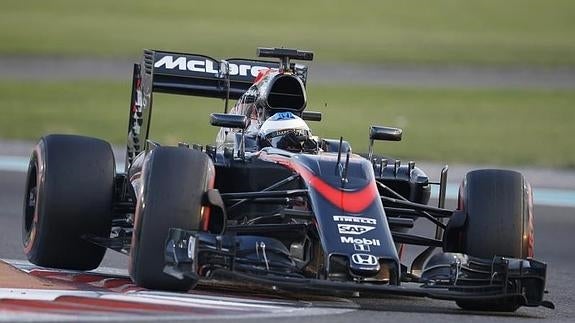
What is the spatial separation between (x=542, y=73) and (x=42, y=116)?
1798 cm

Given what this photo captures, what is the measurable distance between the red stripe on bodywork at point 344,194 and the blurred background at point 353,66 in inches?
193

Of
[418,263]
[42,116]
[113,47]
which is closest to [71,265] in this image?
[418,263]

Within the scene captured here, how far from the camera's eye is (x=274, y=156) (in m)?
10.5

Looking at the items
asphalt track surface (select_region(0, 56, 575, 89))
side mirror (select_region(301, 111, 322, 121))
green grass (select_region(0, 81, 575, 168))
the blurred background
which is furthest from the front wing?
asphalt track surface (select_region(0, 56, 575, 89))

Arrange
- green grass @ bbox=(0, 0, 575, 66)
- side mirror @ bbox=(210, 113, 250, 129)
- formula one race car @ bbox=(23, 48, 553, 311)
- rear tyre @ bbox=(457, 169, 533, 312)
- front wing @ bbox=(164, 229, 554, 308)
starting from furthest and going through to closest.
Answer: green grass @ bbox=(0, 0, 575, 66) → side mirror @ bbox=(210, 113, 250, 129) → rear tyre @ bbox=(457, 169, 533, 312) → formula one race car @ bbox=(23, 48, 553, 311) → front wing @ bbox=(164, 229, 554, 308)

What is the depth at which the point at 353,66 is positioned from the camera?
43250mm

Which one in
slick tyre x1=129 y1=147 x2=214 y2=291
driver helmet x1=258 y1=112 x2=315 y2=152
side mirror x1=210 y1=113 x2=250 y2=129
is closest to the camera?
slick tyre x1=129 y1=147 x2=214 y2=291

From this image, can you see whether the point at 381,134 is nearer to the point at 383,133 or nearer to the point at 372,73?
the point at 383,133

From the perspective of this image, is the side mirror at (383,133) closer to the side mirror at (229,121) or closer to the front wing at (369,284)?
the side mirror at (229,121)

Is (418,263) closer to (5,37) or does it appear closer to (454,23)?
(5,37)

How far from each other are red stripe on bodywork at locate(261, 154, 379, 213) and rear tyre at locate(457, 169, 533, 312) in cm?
89

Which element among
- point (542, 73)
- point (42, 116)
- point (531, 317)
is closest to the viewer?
point (531, 317)

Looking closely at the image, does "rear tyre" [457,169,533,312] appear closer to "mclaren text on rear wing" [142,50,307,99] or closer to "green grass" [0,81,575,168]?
"mclaren text on rear wing" [142,50,307,99]

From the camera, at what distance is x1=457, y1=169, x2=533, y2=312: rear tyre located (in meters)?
10.1
